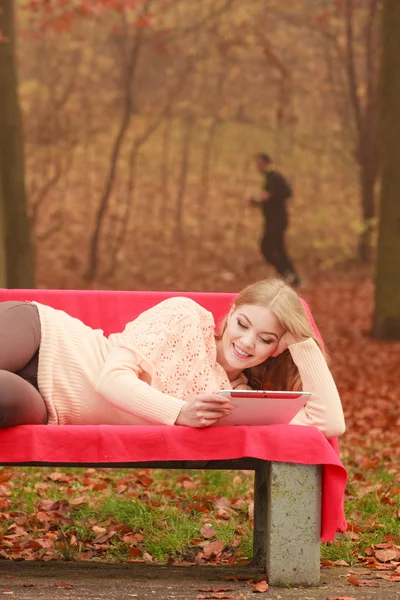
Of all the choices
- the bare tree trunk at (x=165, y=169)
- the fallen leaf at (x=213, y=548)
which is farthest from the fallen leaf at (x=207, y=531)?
the bare tree trunk at (x=165, y=169)

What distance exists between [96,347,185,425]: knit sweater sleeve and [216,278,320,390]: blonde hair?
51cm

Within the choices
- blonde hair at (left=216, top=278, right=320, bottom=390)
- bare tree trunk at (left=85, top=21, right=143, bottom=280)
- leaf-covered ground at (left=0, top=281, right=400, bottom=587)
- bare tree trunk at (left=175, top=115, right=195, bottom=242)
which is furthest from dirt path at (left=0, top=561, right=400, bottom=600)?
bare tree trunk at (left=175, top=115, right=195, bottom=242)

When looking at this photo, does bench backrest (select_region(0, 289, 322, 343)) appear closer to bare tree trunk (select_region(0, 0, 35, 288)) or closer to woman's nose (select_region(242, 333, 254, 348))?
woman's nose (select_region(242, 333, 254, 348))

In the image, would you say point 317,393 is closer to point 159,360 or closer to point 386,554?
point 159,360

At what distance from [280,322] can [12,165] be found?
802cm

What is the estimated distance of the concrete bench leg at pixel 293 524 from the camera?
4.09 m

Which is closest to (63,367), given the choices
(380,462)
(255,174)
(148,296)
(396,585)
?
(148,296)

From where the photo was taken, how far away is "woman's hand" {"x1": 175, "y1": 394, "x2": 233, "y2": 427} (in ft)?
13.1

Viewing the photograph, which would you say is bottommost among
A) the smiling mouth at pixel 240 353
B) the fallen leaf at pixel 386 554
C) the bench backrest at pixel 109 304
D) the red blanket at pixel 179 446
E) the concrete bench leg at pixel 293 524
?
the fallen leaf at pixel 386 554

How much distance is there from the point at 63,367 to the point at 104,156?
20.8 metres

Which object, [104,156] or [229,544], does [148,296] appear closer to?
[229,544]

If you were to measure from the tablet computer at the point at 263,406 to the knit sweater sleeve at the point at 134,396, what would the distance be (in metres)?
0.21

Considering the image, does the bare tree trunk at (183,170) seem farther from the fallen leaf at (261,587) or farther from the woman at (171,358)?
the fallen leaf at (261,587)

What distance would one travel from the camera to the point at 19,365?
4.50 metres
